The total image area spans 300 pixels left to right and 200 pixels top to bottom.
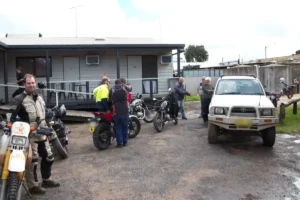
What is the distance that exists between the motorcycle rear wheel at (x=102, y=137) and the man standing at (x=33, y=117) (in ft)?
8.60

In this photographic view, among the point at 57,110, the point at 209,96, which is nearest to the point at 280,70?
the point at 209,96

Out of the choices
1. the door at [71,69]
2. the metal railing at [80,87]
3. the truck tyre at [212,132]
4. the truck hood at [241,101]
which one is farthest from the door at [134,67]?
the truck tyre at [212,132]

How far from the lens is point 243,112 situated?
730 cm

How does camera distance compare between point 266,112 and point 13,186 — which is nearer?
point 13,186

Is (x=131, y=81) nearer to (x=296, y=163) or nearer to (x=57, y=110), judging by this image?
(x=57, y=110)

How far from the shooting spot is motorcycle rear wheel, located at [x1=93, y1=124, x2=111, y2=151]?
7.58 meters

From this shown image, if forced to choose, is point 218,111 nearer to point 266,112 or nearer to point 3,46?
point 266,112

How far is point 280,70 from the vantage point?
2494 centimetres

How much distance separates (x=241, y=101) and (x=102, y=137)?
3.48 meters

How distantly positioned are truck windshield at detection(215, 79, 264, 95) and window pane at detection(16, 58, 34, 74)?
942 centimetres

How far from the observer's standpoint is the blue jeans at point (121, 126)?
774 cm

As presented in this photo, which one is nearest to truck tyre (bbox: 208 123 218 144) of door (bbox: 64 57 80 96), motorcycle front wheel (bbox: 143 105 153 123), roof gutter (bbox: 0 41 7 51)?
motorcycle front wheel (bbox: 143 105 153 123)

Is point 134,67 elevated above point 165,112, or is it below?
above

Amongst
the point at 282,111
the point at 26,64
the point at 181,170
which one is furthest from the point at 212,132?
the point at 26,64
